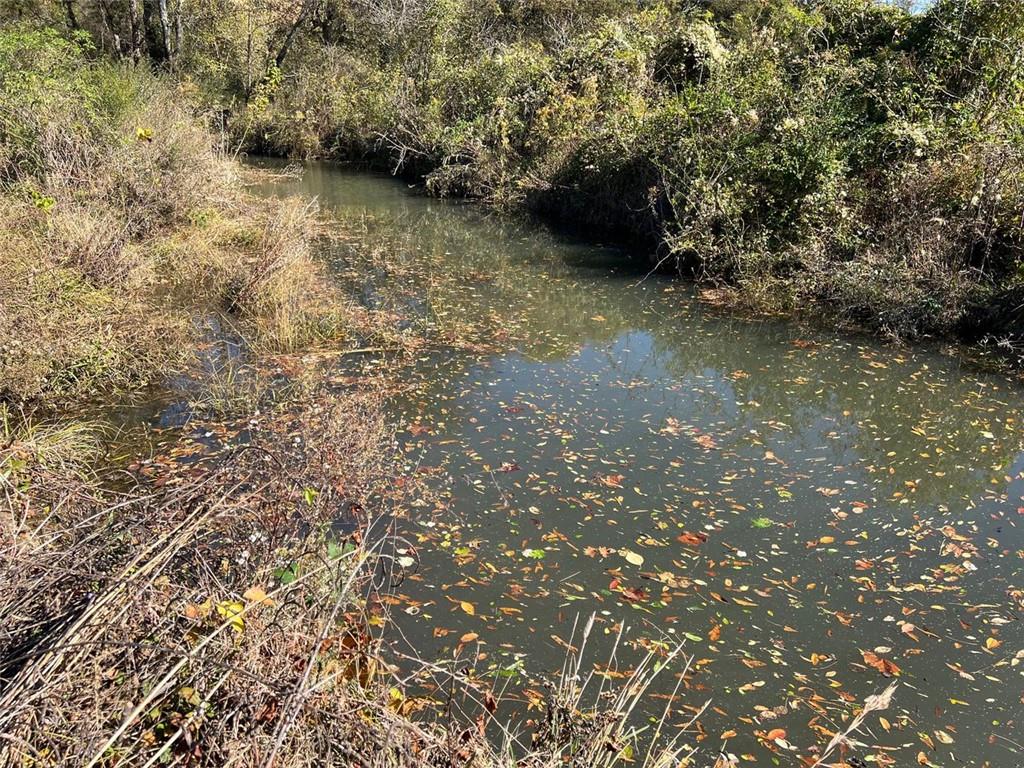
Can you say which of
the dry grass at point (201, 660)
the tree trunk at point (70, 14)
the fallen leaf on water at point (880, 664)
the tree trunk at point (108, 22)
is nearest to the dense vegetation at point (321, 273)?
the dry grass at point (201, 660)

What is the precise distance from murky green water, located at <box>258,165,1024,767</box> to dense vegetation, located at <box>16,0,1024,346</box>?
5.77 feet

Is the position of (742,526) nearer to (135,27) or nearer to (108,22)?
(135,27)

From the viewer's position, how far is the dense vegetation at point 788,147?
11.9 m

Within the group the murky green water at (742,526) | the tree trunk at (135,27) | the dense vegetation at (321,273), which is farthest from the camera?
the tree trunk at (135,27)

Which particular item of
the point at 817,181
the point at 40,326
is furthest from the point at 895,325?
the point at 40,326

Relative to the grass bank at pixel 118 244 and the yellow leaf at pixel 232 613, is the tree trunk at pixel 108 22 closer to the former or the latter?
the grass bank at pixel 118 244

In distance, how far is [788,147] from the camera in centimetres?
1345

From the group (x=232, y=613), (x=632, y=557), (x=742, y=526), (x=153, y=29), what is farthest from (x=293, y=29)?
(x=232, y=613)

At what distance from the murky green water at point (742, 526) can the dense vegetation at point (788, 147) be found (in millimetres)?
1757

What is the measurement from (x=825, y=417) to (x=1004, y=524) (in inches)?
98.6

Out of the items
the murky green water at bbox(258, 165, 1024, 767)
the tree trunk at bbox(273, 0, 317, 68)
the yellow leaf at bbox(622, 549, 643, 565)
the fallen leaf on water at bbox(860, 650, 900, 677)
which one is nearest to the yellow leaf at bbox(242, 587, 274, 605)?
the murky green water at bbox(258, 165, 1024, 767)

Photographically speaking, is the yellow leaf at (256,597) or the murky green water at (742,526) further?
the murky green water at (742,526)

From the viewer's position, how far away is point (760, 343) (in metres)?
11.6

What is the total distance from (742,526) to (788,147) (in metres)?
9.31
